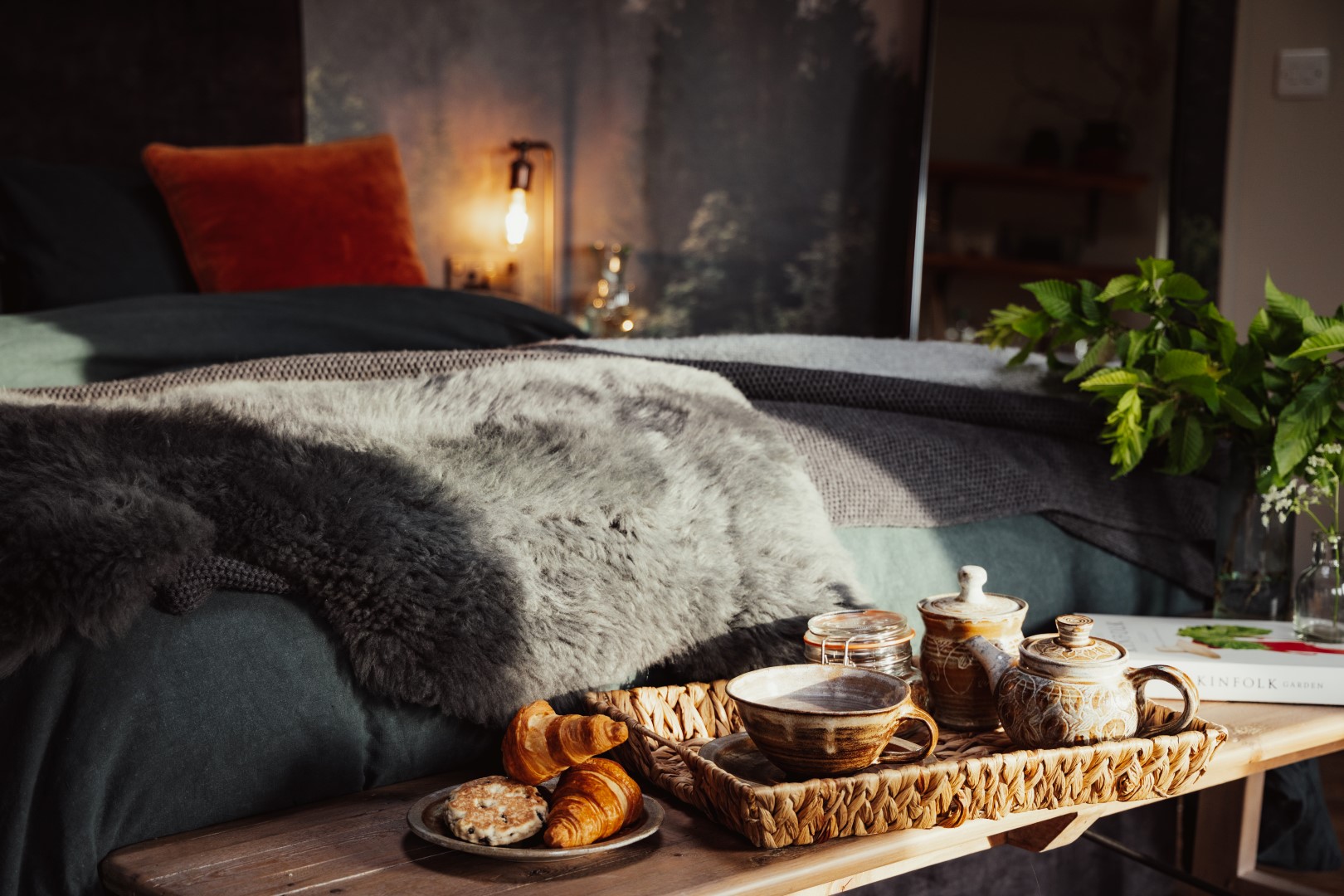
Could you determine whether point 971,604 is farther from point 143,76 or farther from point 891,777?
point 143,76

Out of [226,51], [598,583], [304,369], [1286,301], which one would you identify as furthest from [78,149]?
[1286,301]

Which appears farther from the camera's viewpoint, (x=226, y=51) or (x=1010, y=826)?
(x=226, y=51)

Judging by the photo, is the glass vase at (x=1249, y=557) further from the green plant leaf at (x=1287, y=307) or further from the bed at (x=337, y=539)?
the green plant leaf at (x=1287, y=307)

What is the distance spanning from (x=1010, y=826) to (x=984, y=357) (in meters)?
1.07

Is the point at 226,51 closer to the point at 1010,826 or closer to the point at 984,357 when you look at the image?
the point at 984,357

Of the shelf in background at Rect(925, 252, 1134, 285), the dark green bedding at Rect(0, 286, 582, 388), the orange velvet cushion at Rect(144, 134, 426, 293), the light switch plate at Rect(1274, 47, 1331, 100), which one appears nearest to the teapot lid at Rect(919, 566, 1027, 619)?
the dark green bedding at Rect(0, 286, 582, 388)

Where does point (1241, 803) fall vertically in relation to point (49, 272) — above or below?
below

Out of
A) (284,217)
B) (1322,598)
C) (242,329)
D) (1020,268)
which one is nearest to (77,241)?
(284,217)

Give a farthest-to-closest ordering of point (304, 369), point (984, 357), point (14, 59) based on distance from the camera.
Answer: point (14, 59), point (984, 357), point (304, 369)

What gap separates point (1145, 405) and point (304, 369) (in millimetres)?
1063

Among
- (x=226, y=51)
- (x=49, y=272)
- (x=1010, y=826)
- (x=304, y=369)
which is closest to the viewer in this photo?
(x=1010, y=826)

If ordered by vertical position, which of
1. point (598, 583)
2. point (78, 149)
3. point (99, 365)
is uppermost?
point (78, 149)

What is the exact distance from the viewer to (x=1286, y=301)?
1.55 m

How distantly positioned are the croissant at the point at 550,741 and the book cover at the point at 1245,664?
0.63 meters
